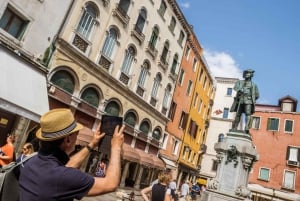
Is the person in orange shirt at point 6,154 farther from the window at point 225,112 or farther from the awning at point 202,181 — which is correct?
the window at point 225,112

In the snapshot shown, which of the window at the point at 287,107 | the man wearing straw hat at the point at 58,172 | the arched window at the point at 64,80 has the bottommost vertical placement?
the man wearing straw hat at the point at 58,172

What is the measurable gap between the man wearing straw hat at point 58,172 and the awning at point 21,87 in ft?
24.5

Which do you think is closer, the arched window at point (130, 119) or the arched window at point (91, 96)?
the arched window at point (91, 96)

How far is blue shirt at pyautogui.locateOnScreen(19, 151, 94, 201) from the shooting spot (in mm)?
1709

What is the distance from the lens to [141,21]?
1950 cm

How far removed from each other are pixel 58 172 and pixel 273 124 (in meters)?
35.3

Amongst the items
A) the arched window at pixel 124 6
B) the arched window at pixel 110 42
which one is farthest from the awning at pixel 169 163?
the arched window at pixel 124 6

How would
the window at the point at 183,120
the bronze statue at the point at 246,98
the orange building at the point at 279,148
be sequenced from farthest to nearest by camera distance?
the orange building at the point at 279,148, the window at the point at 183,120, the bronze statue at the point at 246,98

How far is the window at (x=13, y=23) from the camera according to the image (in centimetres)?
1101

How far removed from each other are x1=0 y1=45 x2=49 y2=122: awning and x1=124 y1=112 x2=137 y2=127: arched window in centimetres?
798

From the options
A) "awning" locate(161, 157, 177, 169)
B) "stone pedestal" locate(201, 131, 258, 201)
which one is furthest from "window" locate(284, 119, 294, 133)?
"stone pedestal" locate(201, 131, 258, 201)

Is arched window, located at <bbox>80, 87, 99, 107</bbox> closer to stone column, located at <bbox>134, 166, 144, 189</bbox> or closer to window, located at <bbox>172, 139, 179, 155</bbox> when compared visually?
stone column, located at <bbox>134, 166, 144, 189</bbox>

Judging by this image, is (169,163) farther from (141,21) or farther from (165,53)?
(141,21)

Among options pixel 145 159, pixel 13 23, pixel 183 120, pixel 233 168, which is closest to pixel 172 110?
pixel 183 120
